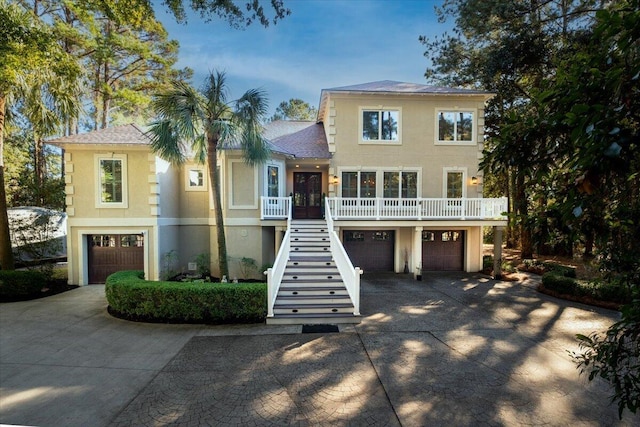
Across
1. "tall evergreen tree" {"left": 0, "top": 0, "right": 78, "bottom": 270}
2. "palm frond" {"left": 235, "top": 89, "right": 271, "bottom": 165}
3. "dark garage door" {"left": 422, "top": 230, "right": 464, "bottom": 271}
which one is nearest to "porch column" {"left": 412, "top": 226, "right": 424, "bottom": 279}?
"dark garage door" {"left": 422, "top": 230, "right": 464, "bottom": 271}

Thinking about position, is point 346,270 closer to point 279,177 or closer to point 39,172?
point 279,177

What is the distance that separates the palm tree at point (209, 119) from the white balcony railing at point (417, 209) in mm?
4639

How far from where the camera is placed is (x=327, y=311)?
7820 millimetres

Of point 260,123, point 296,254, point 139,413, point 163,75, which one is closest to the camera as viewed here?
point 139,413

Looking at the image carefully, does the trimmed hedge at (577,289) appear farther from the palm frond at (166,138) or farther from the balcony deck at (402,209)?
the palm frond at (166,138)

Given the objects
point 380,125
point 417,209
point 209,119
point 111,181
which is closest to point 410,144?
point 380,125

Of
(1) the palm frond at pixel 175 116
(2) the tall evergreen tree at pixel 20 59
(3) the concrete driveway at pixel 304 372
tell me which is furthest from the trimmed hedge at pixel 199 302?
(2) the tall evergreen tree at pixel 20 59

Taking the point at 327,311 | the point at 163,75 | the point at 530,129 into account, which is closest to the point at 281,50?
the point at 163,75

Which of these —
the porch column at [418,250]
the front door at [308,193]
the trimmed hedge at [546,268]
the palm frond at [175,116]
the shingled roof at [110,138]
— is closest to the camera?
the palm frond at [175,116]

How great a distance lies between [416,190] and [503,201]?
3573 mm

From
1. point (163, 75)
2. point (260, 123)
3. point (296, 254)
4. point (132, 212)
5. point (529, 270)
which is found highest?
point (163, 75)

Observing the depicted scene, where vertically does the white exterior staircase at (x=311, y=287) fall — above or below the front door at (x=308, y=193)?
below

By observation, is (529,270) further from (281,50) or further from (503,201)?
(281,50)

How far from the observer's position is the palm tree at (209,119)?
8273 millimetres
